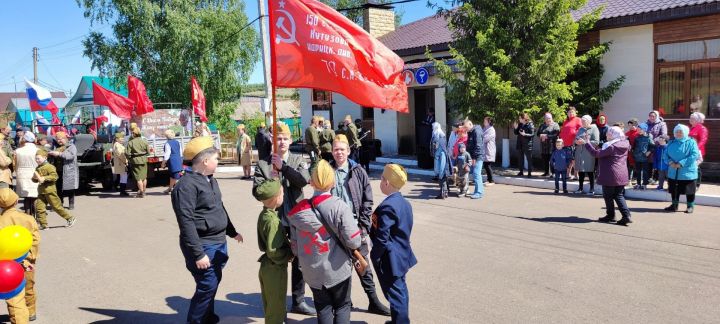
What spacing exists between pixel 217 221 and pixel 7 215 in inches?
85.8

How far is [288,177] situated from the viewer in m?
4.83

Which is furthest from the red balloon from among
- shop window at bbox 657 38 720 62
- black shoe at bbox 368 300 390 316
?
shop window at bbox 657 38 720 62

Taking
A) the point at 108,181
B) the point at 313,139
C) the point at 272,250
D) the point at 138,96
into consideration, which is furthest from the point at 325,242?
the point at 138,96

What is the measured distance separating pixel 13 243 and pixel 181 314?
1800mm

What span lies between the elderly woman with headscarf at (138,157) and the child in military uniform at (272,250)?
9111 millimetres

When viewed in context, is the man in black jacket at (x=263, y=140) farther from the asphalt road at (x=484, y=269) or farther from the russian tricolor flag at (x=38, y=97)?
the russian tricolor flag at (x=38, y=97)

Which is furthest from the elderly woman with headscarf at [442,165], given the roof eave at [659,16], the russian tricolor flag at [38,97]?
the russian tricolor flag at [38,97]

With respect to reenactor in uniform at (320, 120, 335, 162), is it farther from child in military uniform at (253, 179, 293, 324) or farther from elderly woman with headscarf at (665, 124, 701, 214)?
child in military uniform at (253, 179, 293, 324)

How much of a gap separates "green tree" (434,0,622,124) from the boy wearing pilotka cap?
9744mm

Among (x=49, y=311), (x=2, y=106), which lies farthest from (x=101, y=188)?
(x=2, y=106)

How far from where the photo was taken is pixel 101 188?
14.9 metres

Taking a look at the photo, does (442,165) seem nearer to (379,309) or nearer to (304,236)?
(379,309)

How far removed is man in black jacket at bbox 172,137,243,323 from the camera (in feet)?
13.7

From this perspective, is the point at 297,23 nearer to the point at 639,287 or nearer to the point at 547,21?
the point at 639,287
